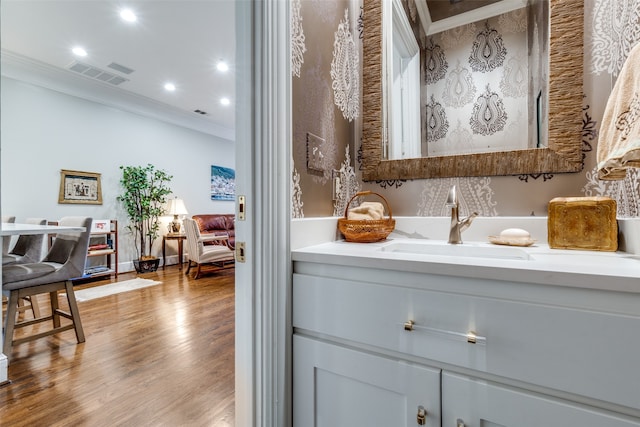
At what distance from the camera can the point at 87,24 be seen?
8.63 feet

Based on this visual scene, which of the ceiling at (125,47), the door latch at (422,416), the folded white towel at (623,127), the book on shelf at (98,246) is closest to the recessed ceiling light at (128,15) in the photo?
the ceiling at (125,47)

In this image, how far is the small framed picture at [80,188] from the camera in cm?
380

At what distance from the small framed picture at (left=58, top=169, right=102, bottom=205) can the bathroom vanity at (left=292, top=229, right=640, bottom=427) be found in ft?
14.6

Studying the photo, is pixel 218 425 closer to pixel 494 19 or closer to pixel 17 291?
pixel 17 291

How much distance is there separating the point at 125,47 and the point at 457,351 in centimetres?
390

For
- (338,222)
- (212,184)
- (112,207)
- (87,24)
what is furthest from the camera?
(212,184)

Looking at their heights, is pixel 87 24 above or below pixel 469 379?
above

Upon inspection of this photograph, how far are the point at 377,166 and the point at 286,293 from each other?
2.61ft

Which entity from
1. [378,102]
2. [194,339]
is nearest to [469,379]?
[378,102]

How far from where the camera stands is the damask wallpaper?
998 millimetres

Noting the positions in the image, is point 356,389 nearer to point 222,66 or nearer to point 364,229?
point 364,229

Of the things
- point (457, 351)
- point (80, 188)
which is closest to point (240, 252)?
point (457, 351)

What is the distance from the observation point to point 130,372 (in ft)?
5.70

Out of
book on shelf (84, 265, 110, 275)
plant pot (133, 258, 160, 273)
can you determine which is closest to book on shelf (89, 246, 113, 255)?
book on shelf (84, 265, 110, 275)
